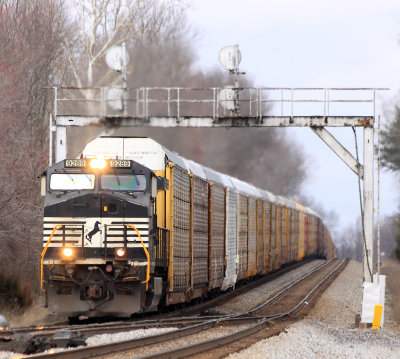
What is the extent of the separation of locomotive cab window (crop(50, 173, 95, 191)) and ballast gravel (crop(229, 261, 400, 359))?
15.4 ft

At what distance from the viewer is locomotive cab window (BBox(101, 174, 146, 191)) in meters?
16.2

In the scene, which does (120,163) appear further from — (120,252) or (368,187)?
(368,187)

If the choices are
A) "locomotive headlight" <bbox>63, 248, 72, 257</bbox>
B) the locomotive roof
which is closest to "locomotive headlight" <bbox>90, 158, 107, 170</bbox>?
the locomotive roof

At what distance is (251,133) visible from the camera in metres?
65.2

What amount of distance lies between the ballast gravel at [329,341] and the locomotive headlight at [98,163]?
4703mm

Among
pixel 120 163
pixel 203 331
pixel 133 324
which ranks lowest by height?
pixel 203 331

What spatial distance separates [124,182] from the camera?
1622 cm

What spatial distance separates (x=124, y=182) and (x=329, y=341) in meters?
5.07

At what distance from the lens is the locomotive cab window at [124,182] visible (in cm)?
1617

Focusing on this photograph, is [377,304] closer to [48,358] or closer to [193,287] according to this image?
[193,287]

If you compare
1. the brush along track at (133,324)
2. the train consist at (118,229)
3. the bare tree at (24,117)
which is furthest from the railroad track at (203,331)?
the bare tree at (24,117)

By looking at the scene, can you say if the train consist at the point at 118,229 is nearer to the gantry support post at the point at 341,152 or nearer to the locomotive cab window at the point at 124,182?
the locomotive cab window at the point at 124,182

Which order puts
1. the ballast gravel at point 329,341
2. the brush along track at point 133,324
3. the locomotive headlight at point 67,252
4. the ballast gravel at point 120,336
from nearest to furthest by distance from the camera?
1. the ballast gravel at point 329,341
2. the ballast gravel at point 120,336
3. the brush along track at point 133,324
4. the locomotive headlight at point 67,252

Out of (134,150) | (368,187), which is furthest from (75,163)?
(368,187)
